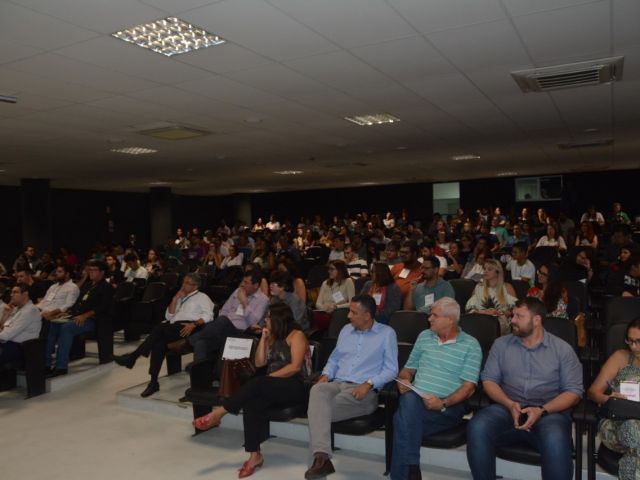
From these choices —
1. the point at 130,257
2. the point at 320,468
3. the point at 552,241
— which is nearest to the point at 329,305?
the point at 320,468

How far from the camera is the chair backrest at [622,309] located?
4.46 m

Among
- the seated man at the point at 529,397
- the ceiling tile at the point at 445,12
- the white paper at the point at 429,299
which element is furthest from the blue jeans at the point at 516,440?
the ceiling tile at the point at 445,12

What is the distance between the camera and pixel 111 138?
8125 mm

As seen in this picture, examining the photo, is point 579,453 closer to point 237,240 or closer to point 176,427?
point 176,427

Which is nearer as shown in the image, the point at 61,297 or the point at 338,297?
the point at 338,297

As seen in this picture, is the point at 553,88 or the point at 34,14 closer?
the point at 34,14

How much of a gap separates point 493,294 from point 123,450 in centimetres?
342

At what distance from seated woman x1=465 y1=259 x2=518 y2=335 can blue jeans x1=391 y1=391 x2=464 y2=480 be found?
5.86 ft

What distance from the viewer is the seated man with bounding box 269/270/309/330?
17.5 feet

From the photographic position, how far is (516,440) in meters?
3.05

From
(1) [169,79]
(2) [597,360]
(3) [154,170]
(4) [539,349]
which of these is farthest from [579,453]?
(3) [154,170]

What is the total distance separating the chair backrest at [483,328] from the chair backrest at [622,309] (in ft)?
3.89

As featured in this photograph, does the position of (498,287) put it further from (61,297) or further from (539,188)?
(539,188)

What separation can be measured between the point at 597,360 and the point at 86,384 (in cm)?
508
